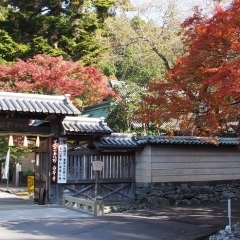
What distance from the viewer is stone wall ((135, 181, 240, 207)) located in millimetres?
17083

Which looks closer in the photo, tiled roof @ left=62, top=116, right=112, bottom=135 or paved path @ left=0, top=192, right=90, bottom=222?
paved path @ left=0, top=192, right=90, bottom=222

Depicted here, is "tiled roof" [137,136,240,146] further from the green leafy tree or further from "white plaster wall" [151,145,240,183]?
the green leafy tree

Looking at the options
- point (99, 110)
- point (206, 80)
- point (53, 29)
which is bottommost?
point (206, 80)

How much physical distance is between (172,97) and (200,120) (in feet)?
3.62

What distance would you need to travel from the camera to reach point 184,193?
1808 centimetres

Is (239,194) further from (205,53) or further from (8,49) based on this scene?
(8,49)

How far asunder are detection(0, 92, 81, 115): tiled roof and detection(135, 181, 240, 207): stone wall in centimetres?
451

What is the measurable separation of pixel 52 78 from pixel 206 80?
12477 mm

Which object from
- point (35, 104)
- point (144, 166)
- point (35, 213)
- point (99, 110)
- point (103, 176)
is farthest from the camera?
point (99, 110)

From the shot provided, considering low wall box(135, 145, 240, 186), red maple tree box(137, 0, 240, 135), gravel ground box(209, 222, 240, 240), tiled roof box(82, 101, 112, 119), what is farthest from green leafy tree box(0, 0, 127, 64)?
gravel ground box(209, 222, 240, 240)

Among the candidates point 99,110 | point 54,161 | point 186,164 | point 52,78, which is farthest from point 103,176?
point 99,110

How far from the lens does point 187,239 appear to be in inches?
386

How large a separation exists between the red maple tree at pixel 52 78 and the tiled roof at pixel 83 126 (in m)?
4.92

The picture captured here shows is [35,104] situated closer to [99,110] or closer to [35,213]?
[35,213]
